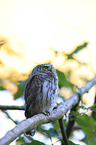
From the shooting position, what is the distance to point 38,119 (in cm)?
180

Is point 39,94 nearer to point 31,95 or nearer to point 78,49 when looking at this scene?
point 31,95

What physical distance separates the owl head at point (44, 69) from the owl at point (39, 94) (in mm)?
92

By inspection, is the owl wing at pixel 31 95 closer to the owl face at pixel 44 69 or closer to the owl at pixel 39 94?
the owl at pixel 39 94

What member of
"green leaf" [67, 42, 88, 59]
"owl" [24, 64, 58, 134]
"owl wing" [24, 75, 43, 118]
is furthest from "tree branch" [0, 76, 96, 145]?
"green leaf" [67, 42, 88, 59]

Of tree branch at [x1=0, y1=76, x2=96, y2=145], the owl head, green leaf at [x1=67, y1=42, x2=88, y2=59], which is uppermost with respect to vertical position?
green leaf at [x1=67, y1=42, x2=88, y2=59]

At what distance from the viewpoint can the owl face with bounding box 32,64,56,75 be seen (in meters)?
2.84

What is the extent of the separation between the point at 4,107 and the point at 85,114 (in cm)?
89

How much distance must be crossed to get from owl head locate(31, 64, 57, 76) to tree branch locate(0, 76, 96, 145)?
427 millimetres

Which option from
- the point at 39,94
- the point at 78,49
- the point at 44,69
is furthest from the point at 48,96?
the point at 78,49

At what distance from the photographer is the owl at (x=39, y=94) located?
8.46 ft

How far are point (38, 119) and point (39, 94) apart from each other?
2.64 ft

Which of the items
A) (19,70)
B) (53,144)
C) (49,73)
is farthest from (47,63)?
(53,144)

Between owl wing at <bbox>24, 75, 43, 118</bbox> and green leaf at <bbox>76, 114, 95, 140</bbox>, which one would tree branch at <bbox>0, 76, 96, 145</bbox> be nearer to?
green leaf at <bbox>76, 114, 95, 140</bbox>

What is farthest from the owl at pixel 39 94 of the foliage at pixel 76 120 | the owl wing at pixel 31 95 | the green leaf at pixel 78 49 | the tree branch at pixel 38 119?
the green leaf at pixel 78 49
